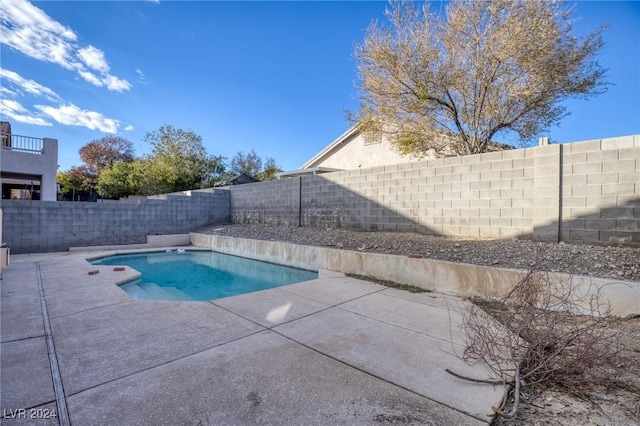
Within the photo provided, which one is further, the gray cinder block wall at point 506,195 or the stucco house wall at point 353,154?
the stucco house wall at point 353,154

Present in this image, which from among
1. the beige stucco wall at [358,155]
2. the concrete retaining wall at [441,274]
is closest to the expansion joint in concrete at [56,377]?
the concrete retaining wall at [441,274]

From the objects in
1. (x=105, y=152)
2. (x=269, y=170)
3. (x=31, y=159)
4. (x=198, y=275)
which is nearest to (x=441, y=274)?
(x=198, y=275)

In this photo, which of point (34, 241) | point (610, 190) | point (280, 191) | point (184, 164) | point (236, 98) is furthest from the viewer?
point (184, 164)

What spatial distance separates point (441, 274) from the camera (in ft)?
15.4

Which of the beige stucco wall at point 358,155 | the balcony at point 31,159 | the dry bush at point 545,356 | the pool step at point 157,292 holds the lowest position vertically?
the pool step at point 157,292

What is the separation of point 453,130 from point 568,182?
4.99 m

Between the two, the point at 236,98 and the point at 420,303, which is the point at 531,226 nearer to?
the point at 420,303

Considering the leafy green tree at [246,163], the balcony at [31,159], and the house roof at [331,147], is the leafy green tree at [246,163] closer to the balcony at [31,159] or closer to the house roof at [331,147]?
the house roof at [331,147]

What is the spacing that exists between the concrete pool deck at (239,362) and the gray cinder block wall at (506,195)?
2.75 meters

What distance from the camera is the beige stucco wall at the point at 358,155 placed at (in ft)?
48.0

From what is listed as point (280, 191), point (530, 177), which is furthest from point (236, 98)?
point (530, 177)

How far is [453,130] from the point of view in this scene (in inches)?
368

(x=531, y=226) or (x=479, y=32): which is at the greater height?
(x=479, y=32)

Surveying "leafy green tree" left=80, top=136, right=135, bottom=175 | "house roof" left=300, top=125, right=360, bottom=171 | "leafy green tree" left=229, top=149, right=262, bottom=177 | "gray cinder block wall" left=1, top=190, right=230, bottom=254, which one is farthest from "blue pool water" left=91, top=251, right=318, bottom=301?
"leafy green tree" left=80, top=136, right=135, bottom=175
